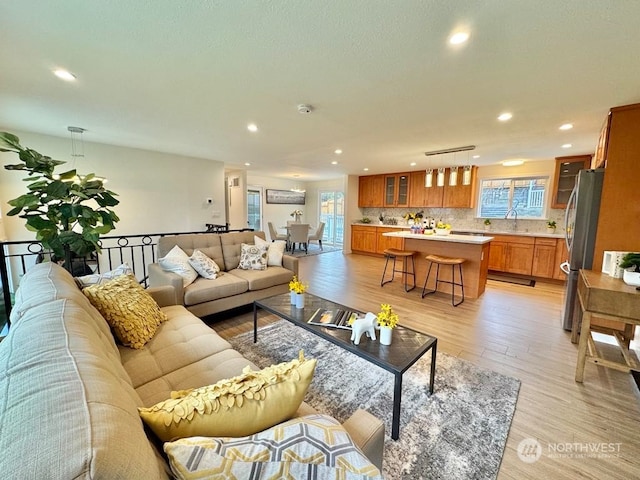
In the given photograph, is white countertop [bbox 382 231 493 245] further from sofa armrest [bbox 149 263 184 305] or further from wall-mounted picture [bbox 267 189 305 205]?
wall-mounted picture [bbox 267 189 305 205]

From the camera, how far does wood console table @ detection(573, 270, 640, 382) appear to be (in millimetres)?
1893

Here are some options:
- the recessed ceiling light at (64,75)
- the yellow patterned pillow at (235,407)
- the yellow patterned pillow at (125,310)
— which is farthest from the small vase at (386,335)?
the recessed ceiling light at (64,75)

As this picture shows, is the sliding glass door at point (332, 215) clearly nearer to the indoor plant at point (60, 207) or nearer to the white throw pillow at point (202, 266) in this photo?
the white throw pillow at point (202, 266)

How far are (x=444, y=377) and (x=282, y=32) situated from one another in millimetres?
2715

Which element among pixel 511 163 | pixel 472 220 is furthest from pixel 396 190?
pixel 511 163

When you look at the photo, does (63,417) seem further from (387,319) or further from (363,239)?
(363,239)

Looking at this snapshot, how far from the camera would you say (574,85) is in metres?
2.15

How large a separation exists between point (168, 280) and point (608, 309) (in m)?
3.76

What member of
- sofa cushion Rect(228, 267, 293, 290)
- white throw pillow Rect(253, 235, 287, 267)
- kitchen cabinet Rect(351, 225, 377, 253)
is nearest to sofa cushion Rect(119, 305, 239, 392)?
sofa cushion Rect(228, 267, 293, 290)

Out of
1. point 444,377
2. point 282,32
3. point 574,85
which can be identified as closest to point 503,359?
point 444,377

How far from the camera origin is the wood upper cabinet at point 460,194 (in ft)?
19.2

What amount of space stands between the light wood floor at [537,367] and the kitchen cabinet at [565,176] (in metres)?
1.65

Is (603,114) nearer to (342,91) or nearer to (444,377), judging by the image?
(342,91)

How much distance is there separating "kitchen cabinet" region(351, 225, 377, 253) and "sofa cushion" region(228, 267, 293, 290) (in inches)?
169
